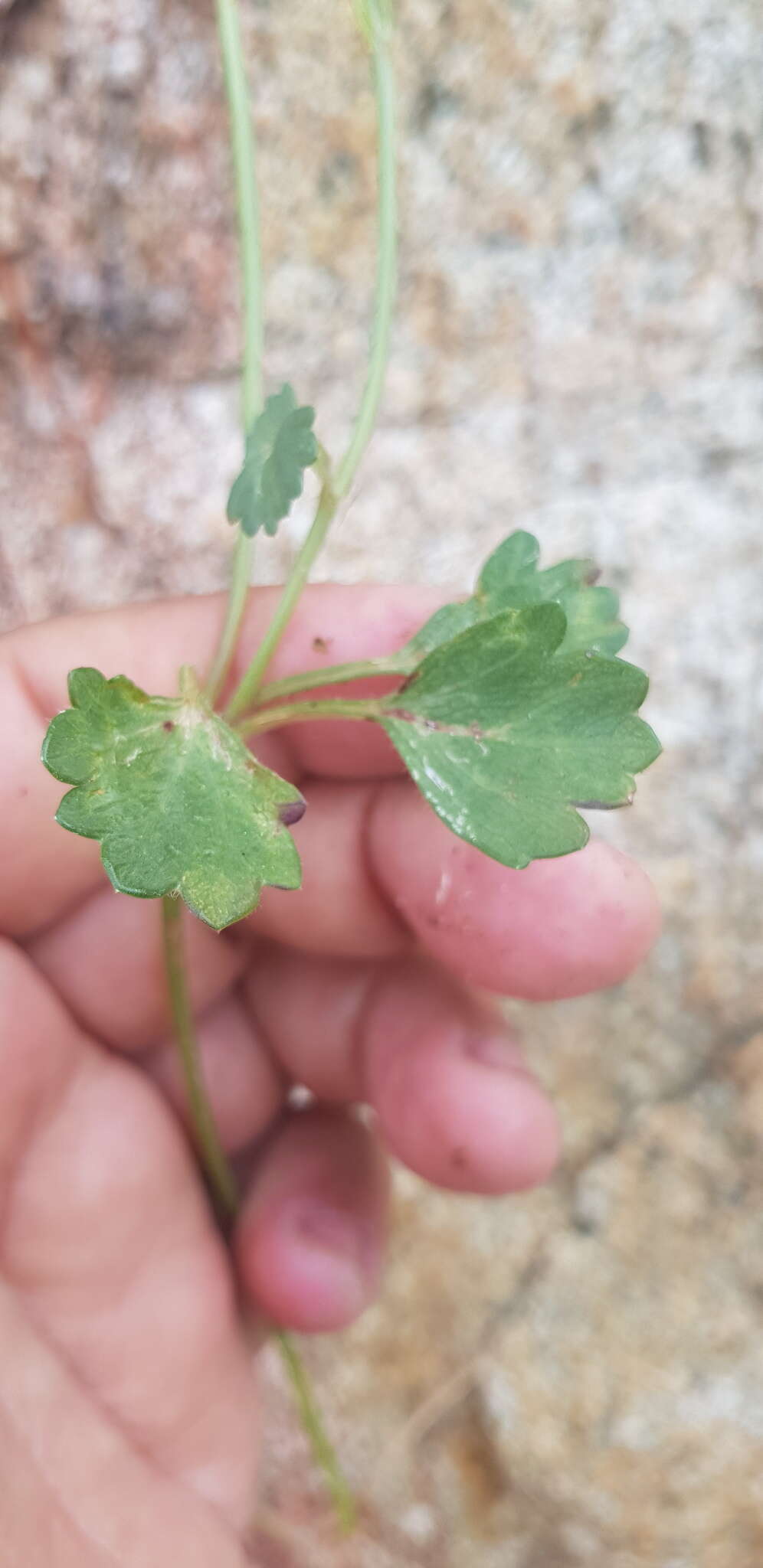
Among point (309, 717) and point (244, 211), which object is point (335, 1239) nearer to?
point (309, 717)

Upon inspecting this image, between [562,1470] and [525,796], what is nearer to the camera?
[525,796]

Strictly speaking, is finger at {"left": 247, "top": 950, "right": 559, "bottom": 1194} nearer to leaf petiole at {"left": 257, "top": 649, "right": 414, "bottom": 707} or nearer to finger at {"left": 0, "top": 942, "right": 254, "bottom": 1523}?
finger at {"left": 0, "top": 942, "right": 254, "bottom": 1523}

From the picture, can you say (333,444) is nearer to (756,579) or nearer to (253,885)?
(756,579)

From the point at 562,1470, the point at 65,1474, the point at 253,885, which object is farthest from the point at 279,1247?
the point at 253,885

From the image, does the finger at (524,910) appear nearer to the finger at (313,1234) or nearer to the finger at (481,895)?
the finger at (481,895)

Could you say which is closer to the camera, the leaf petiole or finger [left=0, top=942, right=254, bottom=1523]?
the leaf petiole

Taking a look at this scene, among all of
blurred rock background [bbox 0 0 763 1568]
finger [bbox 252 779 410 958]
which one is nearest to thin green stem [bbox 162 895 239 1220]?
finger [bbox 252 779 410 958]
